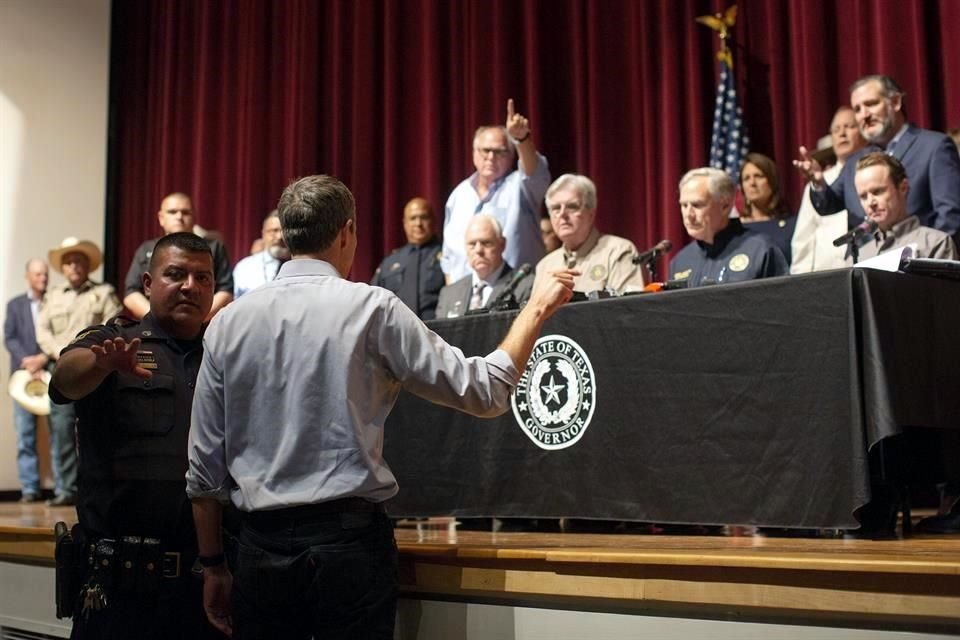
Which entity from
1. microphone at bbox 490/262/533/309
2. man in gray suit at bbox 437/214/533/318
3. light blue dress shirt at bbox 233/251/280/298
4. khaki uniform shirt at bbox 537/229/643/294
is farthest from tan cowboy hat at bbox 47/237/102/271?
microphone at bbox 490/262/533/309

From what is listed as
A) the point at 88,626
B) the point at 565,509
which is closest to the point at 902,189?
the point at 565,509

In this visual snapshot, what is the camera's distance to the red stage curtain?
584 centimetres

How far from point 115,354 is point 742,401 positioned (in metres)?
1.60

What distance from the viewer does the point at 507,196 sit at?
525 centimetres

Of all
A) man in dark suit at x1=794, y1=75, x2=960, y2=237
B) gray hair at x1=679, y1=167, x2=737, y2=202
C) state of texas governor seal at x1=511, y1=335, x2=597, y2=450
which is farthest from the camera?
man in dark suit at x1=794, y1=75, x2=960, y2=237

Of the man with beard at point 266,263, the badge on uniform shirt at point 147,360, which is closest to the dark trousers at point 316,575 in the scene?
the badge on uniform shirt at point 147,360

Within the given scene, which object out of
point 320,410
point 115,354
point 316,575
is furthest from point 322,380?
point 115,354

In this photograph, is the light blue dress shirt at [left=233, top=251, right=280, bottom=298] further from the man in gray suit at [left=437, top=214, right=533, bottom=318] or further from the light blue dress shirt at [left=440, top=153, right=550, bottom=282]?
the man in gray suit at [left=437, top=214, right=533, bottom=318]

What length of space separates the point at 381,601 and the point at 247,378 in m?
0.51

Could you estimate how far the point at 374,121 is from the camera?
305 inches

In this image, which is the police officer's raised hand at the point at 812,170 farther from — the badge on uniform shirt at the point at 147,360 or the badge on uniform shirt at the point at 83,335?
the badge on uniform shirt at the point at 83,335

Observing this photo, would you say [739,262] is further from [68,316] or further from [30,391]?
[30,391]

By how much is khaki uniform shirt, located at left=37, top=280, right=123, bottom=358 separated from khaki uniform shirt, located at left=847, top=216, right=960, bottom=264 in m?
5.14

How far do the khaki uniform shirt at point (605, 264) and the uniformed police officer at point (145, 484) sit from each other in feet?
6.57
